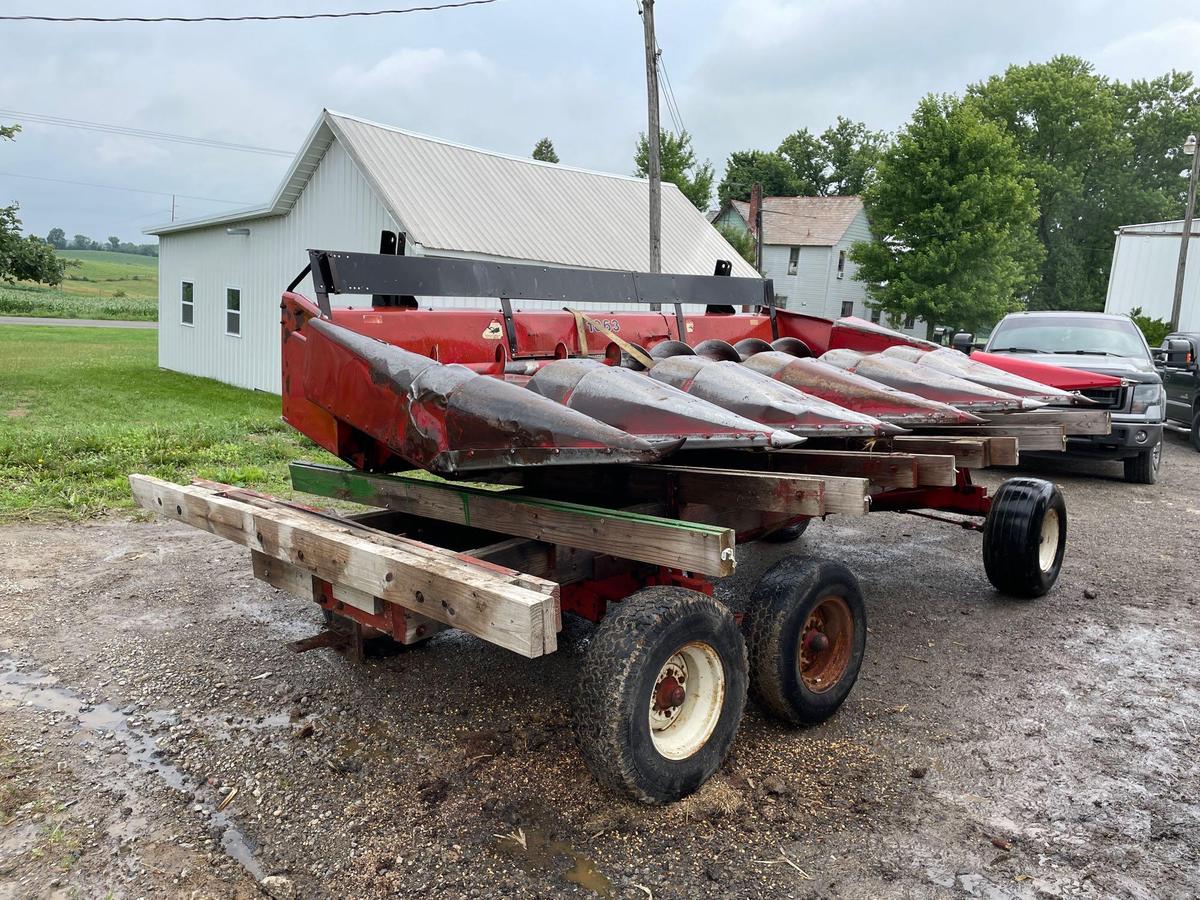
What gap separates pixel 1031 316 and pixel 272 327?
42.8 feet

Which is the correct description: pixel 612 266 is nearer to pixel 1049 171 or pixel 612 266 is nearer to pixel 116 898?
pixel 116 898

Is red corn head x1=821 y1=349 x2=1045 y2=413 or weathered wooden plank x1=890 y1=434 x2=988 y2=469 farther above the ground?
red corn head x1=821 y1=349 x2=1045 y2=413

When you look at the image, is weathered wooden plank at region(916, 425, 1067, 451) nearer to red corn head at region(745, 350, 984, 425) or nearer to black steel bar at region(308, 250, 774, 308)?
red corn head at region(745, 350, 984, 425)

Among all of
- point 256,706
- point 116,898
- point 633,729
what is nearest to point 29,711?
point 256,706

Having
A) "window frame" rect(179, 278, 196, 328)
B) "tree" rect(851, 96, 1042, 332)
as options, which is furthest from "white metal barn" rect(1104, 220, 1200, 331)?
"window frame" rect(179, 278, 196, 328)

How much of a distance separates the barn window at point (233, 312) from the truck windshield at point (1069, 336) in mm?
14198

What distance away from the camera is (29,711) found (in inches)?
143

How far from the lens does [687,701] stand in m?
3.13

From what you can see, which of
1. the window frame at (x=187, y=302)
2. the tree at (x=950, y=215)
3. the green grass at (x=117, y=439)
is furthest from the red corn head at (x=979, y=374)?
the tree at (x=950, y=215)

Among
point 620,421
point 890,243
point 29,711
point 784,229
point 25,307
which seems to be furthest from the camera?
point 784,229

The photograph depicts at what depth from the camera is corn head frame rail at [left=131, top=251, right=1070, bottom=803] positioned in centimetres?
280

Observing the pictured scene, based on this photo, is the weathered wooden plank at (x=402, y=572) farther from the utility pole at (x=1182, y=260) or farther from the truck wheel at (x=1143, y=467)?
the utility pole at (x=1182, y=260)

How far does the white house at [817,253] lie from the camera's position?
49.5 m

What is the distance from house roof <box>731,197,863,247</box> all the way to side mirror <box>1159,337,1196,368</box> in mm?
37000
